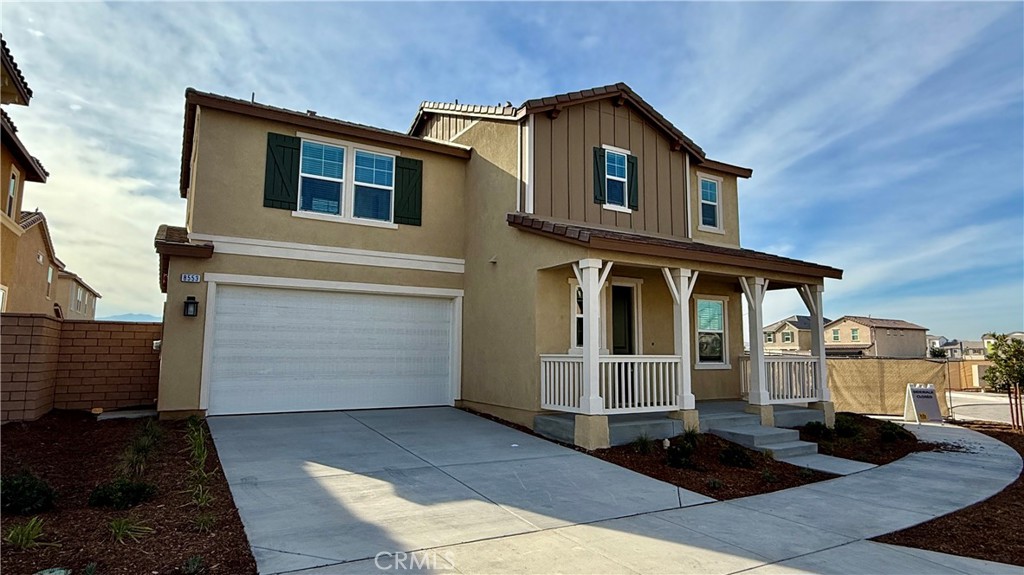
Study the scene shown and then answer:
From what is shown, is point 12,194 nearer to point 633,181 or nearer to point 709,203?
point 633,181

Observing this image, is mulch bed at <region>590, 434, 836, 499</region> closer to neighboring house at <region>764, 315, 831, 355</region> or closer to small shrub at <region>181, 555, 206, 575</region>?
small shrub at <region>181, 555, 206, 575</region>

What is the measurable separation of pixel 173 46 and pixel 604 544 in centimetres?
949

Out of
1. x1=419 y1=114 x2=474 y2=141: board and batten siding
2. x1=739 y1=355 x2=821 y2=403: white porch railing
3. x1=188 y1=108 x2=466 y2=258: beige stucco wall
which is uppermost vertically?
x1=419 y1=114 x2=474 y2=141: board and batten siding

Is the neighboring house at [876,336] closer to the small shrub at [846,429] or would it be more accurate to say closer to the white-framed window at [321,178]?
the small shrub at [846,429]

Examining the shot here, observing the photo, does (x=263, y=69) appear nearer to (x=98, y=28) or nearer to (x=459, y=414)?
(x=98, y=28)

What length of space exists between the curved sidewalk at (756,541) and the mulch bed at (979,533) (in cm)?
14

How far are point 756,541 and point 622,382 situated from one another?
12.5 ft

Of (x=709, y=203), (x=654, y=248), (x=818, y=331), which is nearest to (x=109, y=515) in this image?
(x=654, y=248)

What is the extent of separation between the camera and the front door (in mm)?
10773

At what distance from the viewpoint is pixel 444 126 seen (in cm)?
1294

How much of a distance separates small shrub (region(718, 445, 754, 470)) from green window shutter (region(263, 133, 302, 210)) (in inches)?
327

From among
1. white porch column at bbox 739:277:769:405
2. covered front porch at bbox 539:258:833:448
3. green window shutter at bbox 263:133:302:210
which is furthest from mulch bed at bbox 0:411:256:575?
white porch column at bbox 739:277:769:405

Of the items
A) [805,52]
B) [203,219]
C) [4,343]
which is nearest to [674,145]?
[805,52]

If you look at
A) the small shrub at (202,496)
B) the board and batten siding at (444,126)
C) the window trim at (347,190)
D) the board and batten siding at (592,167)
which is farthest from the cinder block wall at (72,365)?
the board and batten siding at (592,167)
